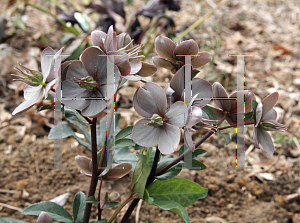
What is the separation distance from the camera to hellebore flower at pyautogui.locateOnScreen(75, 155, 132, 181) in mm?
714

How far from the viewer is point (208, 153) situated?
53.9 inches

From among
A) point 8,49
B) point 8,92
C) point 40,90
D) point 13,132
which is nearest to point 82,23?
point 8,49

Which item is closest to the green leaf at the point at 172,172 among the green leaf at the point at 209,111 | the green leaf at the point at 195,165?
the green leaf at the point at 195,165

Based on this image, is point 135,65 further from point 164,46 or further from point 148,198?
point 148,198

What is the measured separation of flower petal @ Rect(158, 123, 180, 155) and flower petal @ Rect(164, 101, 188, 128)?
10 mm

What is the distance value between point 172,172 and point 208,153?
0.67 metres

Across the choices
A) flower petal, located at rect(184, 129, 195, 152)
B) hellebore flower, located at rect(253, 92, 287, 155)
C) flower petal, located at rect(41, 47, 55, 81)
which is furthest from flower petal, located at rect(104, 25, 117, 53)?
hellebore flower, located at rect(253, 92, 287, 155)

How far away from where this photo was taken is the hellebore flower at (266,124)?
0.62 m

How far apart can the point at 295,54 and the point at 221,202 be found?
1.54 m

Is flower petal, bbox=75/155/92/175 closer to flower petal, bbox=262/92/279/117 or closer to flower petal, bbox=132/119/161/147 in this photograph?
flower petal, bbox=132/119/161/147

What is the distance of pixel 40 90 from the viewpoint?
57 centimetres

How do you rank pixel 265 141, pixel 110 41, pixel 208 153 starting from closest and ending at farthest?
1. pixel 110 41
2. pixel 265 141
3. pixel 208 153

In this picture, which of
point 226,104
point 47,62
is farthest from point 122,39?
point 226,104

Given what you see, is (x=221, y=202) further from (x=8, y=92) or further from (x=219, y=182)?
(x=8, y=92)
